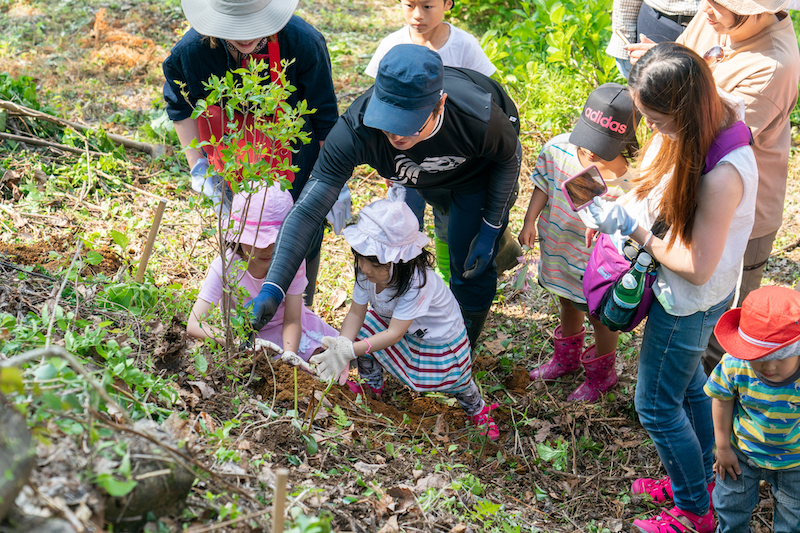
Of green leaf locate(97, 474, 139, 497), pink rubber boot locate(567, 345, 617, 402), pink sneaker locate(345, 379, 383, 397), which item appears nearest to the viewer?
green leaf locate(97, 474, 139, 497)

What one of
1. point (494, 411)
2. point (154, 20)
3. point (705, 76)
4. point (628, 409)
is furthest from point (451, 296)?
point (154, 20)

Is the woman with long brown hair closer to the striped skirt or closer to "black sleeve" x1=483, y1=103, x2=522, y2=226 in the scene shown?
"black sleeve" x1=483, y1=103, x2=522, y2=226

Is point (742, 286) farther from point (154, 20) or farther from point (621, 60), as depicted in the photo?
point (154, 20)

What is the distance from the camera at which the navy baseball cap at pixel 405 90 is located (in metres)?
2.24

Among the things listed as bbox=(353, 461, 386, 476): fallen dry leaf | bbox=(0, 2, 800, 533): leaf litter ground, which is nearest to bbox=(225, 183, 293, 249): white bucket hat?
bbox=(0, 2, 800, 533): leaf litter ground

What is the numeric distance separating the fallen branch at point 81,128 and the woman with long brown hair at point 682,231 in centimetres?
363

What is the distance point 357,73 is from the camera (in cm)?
636

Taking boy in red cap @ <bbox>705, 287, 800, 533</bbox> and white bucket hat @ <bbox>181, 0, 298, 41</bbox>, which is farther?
white bucket hat @ <bbox>181, 0, 298, 41</bbox>

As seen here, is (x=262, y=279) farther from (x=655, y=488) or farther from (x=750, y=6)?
(x=750, y=6)

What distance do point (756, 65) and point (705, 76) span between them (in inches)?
27.0

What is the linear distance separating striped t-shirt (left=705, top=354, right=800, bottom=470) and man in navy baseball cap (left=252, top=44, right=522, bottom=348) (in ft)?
3.86

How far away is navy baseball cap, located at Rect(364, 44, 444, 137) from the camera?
7.35 ft

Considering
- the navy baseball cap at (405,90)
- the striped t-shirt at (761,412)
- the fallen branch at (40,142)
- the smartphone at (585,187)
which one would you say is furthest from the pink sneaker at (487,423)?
the fallen branch at (40,142)

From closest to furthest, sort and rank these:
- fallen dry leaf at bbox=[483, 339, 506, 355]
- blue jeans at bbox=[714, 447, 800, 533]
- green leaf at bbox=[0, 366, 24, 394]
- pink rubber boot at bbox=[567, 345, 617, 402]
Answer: green leaf at bbox=[0, 366, 24, 394], blue jeans at bbox=[714, 447, 800, 533], pink rubber boot at bbox=[567, 345, 617, 402], fallen dry leaf at bbox=[483, 339, 506, 355]
